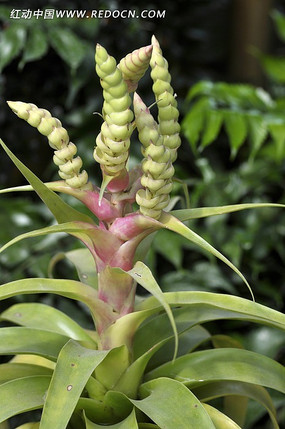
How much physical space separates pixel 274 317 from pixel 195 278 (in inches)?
28.2

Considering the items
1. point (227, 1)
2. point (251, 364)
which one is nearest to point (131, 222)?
point (251, 364)

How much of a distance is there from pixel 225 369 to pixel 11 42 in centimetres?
90

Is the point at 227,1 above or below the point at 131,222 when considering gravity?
below

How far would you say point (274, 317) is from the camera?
0.60m

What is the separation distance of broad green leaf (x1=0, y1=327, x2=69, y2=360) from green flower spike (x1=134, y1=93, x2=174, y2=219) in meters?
0.20

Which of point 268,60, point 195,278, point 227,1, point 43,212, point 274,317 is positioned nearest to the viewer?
point 274,317

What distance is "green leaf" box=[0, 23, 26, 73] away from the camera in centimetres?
129

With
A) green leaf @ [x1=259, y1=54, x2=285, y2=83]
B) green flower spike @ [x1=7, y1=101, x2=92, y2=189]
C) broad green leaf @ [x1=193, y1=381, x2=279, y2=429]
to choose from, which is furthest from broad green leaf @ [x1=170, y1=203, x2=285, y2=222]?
green leaf @ [x1=259, y1=54, x2=285, y2=83]

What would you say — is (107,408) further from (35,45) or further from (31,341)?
(35,45)

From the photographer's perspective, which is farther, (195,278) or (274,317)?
(195,278)

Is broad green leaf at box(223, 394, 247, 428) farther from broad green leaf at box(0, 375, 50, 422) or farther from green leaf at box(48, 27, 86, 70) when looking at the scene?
green leaf at box(48, 27, 86, 70)

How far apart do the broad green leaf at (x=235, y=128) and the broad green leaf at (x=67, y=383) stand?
729mm

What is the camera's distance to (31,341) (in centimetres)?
69

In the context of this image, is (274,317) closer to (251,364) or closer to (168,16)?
(251,364)
